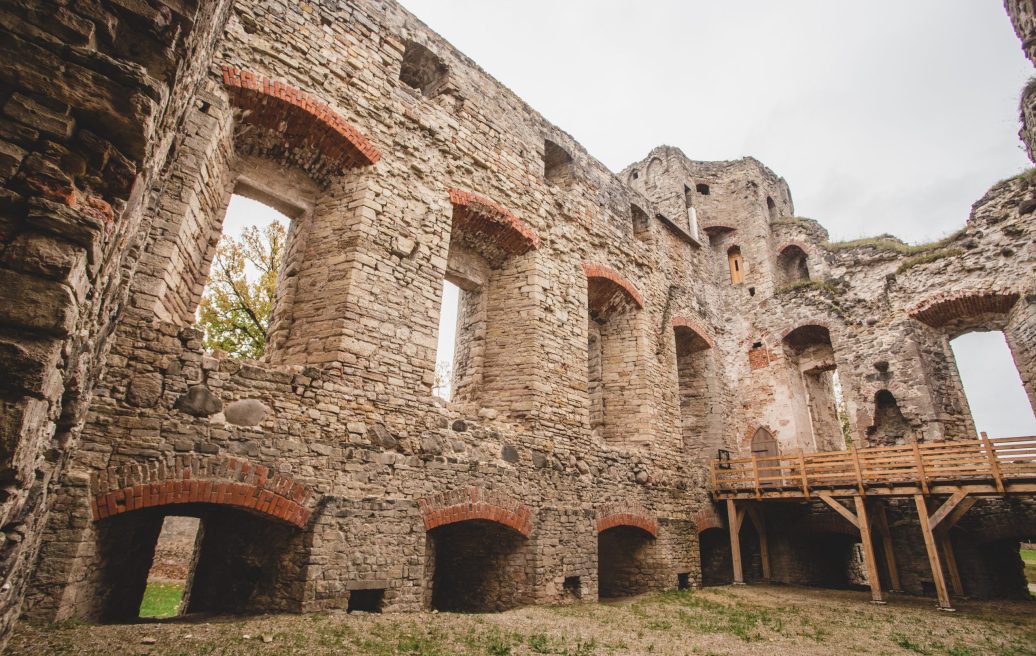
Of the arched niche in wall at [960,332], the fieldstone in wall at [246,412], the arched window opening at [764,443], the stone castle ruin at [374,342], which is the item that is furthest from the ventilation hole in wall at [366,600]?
the arched niche in wall at [960,332]

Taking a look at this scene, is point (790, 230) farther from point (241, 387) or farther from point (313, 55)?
point (241, 387)

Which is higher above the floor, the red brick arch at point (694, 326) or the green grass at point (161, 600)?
the red brick arch at point (694, 326)

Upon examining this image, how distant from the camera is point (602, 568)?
940cm

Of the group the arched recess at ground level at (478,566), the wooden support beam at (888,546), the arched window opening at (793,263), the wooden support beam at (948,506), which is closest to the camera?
the arched recess at ground level at (478,566)

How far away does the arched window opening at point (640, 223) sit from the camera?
11906mm

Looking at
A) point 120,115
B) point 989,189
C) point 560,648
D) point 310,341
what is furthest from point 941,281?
point 120,115

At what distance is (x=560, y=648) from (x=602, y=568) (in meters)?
4.91

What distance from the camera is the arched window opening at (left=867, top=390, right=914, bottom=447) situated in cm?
1188

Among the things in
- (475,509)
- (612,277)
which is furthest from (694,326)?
(475,509)

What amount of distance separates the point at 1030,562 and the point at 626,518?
27.0 metres

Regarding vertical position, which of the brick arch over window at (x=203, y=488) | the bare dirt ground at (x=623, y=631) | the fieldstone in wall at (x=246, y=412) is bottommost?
the bare dirt ground at (x=623, y=631)

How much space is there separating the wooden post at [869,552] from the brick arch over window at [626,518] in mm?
3453

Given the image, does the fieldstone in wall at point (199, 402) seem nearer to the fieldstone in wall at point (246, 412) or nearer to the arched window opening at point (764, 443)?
the fieldstone in wall at point (246, 412)

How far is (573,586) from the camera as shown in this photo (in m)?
7.44
